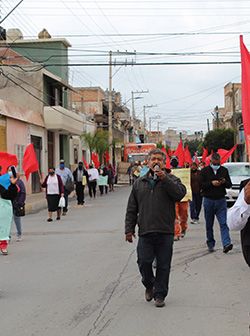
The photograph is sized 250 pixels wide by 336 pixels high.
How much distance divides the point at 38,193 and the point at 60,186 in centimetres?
1551

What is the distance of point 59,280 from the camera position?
323 inches

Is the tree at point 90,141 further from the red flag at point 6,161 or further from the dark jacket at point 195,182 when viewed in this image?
the red flag at point 6,161

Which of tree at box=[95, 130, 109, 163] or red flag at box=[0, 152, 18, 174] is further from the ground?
tree at box=[95, 130, 109, 163]

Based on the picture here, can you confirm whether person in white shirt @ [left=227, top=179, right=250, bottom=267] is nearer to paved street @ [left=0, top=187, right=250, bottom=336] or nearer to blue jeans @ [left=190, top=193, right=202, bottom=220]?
paved street @ [left=0, top=187, right=250, bottom=336]

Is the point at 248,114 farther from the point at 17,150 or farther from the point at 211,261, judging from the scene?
the point at 17,150

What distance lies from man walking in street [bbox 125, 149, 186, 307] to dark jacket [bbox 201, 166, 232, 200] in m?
3.58

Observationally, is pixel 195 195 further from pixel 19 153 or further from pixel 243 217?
pixel 19 153

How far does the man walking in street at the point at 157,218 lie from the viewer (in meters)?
6.43

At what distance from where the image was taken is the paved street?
18.9 ft

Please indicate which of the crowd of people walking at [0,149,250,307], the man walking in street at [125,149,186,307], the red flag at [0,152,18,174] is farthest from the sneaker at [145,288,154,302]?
the red flag at [0,152,18,174]

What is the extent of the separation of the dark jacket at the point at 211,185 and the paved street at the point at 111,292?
1.07 meters

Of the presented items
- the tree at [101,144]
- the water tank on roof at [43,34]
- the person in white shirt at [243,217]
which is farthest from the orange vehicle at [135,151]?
the person in white shirt at [243,217]

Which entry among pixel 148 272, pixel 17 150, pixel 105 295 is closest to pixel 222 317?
pixel 148 272

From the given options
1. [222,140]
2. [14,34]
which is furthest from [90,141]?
[222,140]
